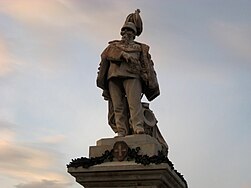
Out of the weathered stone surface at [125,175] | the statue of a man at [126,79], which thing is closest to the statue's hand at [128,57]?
the statue of a man at [126,79]

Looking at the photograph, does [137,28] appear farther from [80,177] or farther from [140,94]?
[80,177]

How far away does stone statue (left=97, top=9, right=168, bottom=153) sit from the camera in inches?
A: 559

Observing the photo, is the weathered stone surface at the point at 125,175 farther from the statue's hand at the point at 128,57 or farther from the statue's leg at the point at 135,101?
the statue's hand at the point at 128,57

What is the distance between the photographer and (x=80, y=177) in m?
13.5

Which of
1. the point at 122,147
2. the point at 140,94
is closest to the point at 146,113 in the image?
the point at 140,94

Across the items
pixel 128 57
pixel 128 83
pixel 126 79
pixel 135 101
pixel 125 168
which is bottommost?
pixel 125 168

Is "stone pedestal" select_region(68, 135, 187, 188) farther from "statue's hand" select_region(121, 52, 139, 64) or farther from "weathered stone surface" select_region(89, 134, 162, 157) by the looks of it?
"statue's hand" select_region(121, 52, 139, 64)

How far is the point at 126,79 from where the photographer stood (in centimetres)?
1440

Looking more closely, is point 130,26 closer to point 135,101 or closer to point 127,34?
point 127,34

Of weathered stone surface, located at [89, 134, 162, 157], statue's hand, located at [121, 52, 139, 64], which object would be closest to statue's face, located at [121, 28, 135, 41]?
statue's hand, located at [121, 52, 139, 64]

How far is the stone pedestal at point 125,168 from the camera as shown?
12.9 metres

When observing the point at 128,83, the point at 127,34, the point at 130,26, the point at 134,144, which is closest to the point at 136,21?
the point at 130,26

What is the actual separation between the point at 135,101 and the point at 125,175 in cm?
203

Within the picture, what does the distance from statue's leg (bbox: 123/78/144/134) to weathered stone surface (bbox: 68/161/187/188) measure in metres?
1.15
